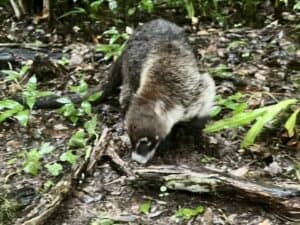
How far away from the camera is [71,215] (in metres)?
5.05

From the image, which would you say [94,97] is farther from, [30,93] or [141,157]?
[141,157]

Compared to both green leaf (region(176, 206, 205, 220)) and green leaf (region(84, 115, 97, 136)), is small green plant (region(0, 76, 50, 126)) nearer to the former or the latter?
green leaf (region(84, 115, 97, 136))

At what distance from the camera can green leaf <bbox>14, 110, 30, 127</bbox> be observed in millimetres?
5748

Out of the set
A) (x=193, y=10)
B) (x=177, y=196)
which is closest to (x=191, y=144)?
(x=177, y=196)

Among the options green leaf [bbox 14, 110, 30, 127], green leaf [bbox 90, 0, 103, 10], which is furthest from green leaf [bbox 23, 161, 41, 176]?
green leaf [bbox 90, 0, 103, 10]

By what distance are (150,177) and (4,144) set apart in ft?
5.26

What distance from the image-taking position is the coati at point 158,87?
17.3 ft

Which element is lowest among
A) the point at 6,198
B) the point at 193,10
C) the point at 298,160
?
the point at 298,160

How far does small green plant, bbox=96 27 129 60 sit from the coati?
0.84 m

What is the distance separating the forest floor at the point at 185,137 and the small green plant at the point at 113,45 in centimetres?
14

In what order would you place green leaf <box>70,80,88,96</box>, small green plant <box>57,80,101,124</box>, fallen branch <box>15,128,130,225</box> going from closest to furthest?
fallen branch <box>15,128,130,225</box>, small green plant <box>57,80,101,124</box>, green leaf <box>70,80,88,96</box>

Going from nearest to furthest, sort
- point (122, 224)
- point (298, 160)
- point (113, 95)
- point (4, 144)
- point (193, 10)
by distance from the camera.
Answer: point (122, 224)
point (298, 160)
point (4, 144)
point (113, 95)
point (193, 10)

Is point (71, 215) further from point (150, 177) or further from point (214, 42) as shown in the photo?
point (214, 42)

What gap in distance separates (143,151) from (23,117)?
4.10ft
